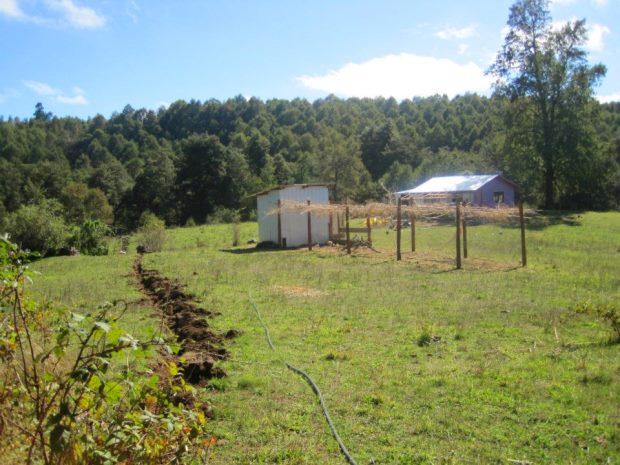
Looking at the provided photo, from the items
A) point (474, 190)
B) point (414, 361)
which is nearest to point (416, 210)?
point (414, 361)

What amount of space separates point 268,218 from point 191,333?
18.7m

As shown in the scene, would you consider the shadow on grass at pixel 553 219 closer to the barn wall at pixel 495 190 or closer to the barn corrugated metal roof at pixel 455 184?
the barn wall at pixel 495 190

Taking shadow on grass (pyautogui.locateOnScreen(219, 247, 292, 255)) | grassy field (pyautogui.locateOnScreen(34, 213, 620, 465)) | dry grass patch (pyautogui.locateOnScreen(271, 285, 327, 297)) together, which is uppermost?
shadow on grass (pyautogui.locateOnScreen(219, 247, 292, 255))

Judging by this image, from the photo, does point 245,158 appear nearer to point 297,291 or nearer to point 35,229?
point 35,229

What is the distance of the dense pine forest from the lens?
1658 inches

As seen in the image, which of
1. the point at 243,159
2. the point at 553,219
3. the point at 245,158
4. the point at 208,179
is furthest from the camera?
the point at 245,158

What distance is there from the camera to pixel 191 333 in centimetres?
848

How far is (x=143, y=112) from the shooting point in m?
97.1

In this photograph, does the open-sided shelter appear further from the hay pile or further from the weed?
the weed

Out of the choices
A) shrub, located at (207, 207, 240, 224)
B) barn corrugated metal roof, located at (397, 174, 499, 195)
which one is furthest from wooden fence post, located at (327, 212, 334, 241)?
shrub, located at (207, 207, 240, 224)

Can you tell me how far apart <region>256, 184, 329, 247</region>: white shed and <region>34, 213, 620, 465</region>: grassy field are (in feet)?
31.3

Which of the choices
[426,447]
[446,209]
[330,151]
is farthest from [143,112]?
[426,447]

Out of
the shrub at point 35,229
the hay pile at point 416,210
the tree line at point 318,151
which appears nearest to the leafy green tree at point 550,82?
Answer: the tree line at point 318,151

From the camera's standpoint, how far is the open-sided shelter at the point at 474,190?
39375 millimetres
